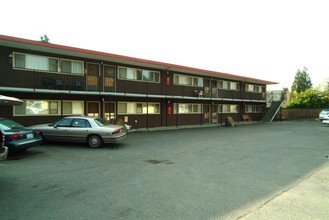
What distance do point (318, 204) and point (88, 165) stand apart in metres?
6.14

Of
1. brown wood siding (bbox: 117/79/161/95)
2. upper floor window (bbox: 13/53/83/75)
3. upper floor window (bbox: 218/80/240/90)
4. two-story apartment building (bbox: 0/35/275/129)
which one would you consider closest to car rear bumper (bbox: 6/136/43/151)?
two-story apartment building (bbox: 0/35/275/129)

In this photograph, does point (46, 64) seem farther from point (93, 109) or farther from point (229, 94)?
point (229, 94)

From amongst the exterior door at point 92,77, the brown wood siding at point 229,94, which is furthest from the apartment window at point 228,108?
the exterior door at point 92,77

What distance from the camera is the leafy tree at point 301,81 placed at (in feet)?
227

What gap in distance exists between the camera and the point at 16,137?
8.41 meters

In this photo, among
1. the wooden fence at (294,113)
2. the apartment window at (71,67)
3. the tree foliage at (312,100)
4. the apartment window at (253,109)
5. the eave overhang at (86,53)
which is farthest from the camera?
the tree foliage at (312,100)

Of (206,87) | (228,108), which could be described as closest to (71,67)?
(206,87)

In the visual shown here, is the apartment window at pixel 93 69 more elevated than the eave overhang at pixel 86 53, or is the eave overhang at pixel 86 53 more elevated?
the eave overhang at pixel 86 53

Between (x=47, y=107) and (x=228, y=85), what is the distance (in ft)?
66.5

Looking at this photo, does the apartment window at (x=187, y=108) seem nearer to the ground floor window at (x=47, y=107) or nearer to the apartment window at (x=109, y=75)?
the apartment window at (x=109, y=75)

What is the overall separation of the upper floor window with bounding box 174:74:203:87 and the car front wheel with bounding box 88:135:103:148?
42.3ft

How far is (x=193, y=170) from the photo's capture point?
714cm

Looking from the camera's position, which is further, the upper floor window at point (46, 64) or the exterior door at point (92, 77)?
the exterior door at point (92, 77)

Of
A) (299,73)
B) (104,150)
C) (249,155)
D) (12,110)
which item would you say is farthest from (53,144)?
(299,73)
